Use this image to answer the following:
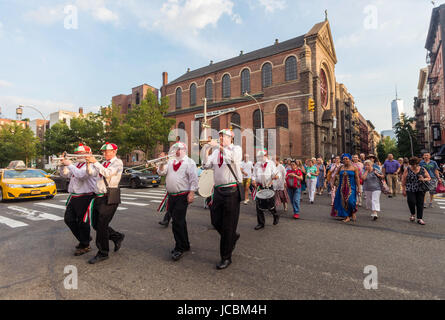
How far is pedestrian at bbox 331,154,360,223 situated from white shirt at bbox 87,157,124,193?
5978 mm

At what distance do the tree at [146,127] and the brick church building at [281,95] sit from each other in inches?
289

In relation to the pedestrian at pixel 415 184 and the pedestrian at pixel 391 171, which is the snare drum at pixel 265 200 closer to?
the pedestrian at pixel 415 184

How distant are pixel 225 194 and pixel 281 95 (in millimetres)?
28726

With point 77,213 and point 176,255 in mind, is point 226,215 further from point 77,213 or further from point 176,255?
point 77,213

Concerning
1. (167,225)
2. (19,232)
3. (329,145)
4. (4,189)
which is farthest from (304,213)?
(329,145)

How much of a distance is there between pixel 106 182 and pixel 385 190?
735 centimetres

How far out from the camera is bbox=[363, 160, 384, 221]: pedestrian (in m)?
7.07

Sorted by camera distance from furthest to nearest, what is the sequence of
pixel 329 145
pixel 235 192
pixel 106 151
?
pixel 329 145 < pixel 106 151 < pixel 235 192

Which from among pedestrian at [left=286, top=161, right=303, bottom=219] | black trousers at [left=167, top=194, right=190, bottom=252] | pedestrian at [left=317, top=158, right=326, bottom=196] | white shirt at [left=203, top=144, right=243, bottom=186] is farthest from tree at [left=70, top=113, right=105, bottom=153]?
white shirt at [left=203, top=144, right=243, bottom=186]

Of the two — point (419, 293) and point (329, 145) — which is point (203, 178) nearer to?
point (419, 293)

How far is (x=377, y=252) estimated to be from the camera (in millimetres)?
4270

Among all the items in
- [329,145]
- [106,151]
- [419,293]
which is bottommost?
[419,293]

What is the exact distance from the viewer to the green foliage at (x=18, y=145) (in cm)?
3428

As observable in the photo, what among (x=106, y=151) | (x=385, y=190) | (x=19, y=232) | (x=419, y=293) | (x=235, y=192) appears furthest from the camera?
(x=385, y=190)
